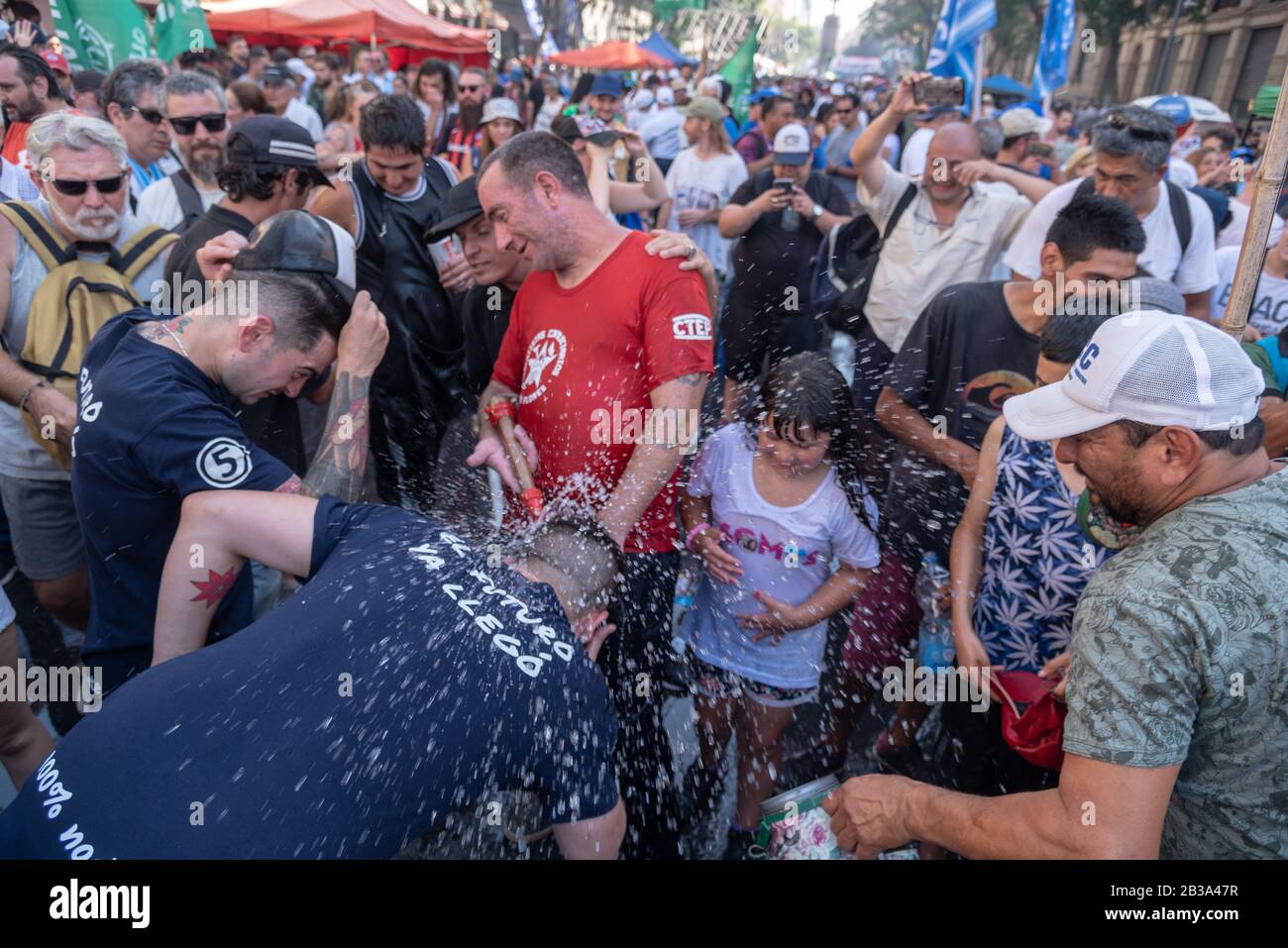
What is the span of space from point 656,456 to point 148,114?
172 inches

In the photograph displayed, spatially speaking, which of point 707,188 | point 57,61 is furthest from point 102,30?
point 707,188

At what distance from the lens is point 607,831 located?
2070mm

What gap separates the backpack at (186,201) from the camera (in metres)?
4.27

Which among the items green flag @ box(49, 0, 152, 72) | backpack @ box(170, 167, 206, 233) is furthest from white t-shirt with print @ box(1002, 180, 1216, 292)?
green flag @ box(49, 0, 152, 72)

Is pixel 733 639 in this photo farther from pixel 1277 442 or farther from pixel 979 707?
pixel 1277 442

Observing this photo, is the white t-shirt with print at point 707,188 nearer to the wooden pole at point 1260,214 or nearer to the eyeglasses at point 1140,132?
the eyeglasses at point 1140,132

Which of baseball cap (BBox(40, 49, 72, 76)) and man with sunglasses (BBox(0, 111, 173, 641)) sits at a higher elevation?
baseball cap (BBox(40, 49, 72, 76))

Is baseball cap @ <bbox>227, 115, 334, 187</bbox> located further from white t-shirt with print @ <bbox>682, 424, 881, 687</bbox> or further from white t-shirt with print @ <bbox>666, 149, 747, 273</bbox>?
white t-shirt with print @ <bbox>666, 149, 747, 273</bbox>

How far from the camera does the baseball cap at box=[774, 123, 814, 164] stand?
226 inches

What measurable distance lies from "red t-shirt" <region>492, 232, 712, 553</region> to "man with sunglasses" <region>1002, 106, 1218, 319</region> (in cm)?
203

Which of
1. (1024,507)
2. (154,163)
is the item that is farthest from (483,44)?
(1024,507)

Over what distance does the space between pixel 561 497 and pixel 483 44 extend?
15056mm

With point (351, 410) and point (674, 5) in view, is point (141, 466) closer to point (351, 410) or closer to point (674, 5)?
point (351, 410)

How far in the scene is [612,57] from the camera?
2419cm
